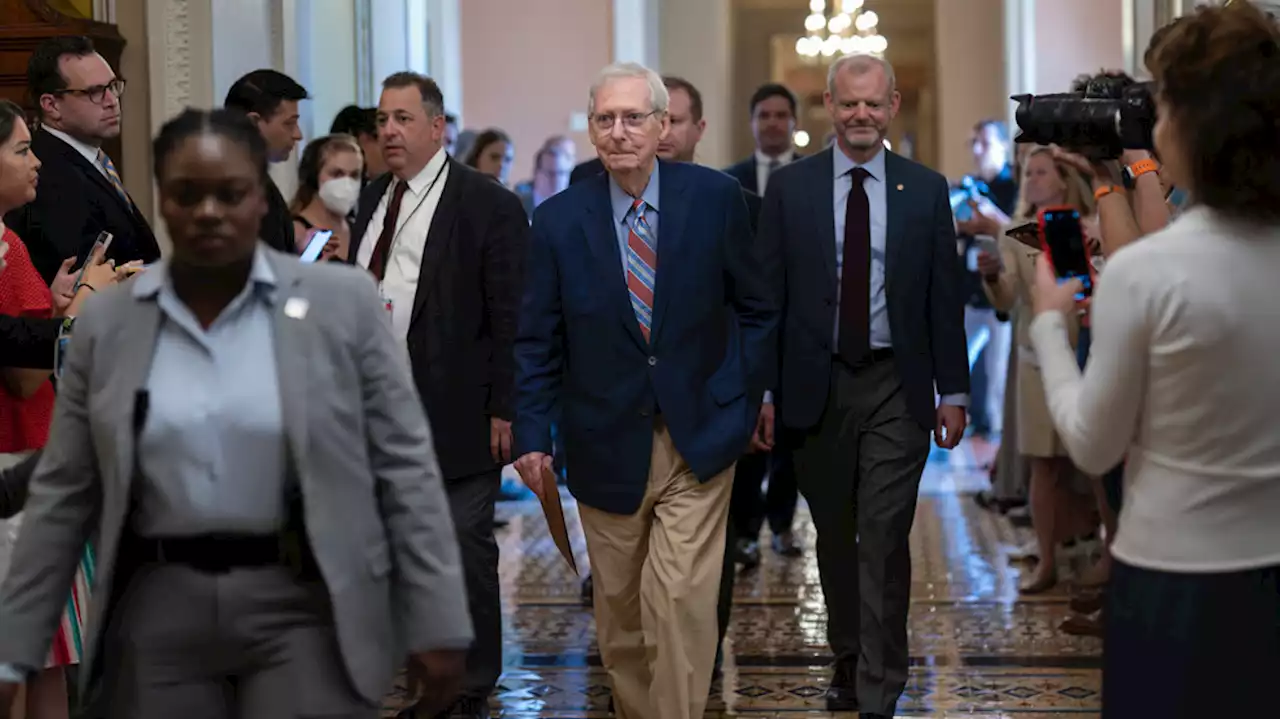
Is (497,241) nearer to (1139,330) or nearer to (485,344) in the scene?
(485,344)

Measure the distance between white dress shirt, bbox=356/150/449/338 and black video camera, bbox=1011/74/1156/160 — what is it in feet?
6.75

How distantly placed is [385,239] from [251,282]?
8.80ft

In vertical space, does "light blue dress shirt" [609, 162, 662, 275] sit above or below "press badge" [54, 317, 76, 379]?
above

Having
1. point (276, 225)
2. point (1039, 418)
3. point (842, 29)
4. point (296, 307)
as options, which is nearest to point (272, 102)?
point (276, 225)

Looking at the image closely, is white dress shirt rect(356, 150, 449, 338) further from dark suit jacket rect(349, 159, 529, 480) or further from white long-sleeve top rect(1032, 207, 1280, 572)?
white long-sleeve top rect(1032, 207, 1280, 572)

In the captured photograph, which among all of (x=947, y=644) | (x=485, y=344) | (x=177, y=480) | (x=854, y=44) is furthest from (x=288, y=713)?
(x=854, y=44)

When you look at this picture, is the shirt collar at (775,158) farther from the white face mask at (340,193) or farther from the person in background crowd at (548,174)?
the person in background crowd at (548,174)

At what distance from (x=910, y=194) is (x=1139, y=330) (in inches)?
98.7

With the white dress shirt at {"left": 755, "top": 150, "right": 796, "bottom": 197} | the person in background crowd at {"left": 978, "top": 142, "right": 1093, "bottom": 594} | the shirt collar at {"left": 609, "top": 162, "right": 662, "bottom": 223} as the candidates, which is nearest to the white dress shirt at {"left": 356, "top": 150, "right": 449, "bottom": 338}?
the shirt collar at {"left": 609, "top": 162, "right": 662, "bottom": 223}

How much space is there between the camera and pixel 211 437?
2557mm

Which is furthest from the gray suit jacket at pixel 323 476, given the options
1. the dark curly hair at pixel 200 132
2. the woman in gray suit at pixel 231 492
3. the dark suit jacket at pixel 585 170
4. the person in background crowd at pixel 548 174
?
the person in background crowd at pixel 548 174

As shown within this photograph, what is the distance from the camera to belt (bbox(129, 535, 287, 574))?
2.56 meters

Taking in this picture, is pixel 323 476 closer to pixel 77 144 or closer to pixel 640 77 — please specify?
pixel 640 77

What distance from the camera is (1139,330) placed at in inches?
105
